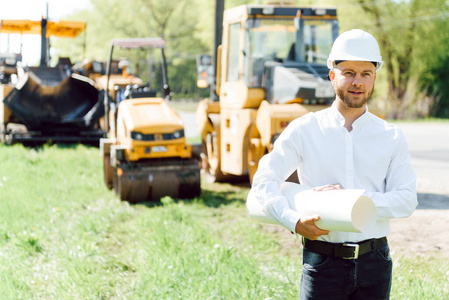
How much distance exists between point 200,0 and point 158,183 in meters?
50.4

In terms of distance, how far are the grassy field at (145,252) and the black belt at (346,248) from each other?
1.71 meters

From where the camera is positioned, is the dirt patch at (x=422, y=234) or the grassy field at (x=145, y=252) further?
the dirt patch at (x=422, y=234)

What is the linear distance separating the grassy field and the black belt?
1706mm

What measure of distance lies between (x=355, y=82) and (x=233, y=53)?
24.4 feet

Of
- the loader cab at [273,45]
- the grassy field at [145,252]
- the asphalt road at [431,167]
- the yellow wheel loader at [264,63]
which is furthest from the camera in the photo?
the loader cab at [273,45]

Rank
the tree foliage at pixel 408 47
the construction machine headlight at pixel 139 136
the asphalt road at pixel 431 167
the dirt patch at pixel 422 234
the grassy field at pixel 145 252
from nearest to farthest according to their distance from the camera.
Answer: the grassy field at pixel 145 252, the dirt patch at pixel 422 234, the construction machine headlight at pixel 139 136, the asphalt road at pixel 431 167, the tree foliage at pixel 408 47

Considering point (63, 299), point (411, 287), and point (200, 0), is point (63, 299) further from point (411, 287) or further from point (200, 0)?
point (200, 0)

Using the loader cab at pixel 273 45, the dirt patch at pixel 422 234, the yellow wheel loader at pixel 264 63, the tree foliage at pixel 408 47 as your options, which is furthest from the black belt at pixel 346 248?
the tree foliage at pixel 408 47

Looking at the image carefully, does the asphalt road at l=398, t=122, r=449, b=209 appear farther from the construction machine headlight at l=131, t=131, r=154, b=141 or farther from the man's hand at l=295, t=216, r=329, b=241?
the man's hand at l=295, t=216, r=329, b=241

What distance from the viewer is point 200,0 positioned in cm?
5766

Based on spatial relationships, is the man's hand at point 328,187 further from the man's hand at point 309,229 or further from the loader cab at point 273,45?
the loader cab at point 273,45

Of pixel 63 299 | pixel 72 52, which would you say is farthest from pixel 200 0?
pixel 63 299

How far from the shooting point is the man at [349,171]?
2910 mm

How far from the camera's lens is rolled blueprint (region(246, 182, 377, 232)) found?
8.82 feet
